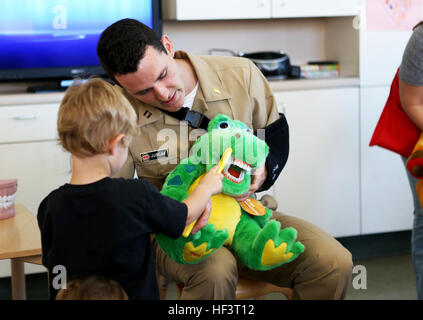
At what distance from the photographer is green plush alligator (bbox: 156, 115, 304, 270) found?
1.38m

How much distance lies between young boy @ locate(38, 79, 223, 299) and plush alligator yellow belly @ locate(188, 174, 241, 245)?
0.16m

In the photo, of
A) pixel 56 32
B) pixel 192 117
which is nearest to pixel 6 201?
pixel 192 117

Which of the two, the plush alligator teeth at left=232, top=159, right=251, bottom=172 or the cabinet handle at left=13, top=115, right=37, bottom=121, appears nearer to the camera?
the plush alligator teeth at left=232, top=159, right=251, bottom=172

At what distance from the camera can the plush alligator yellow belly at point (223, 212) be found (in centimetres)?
145

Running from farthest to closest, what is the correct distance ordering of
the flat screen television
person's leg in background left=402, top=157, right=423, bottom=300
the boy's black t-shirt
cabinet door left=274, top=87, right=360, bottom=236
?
cabinet door left=274, top=87, right=360, bottom=236
the flat screen television
person's leg in background left=402, top=157, right=423, bottom=300
the boy's black t-shirt

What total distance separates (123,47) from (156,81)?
0.12 meters

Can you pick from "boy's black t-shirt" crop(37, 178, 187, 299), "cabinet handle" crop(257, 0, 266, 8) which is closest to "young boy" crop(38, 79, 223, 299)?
"boy's black t-shirt" crop(37, 178, 187, 299)

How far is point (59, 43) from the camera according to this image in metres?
2.77

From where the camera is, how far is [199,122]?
5.36 ft

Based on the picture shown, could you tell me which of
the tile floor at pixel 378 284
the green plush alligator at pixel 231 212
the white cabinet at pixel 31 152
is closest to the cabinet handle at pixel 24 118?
the white cabinet at pixel 31 152

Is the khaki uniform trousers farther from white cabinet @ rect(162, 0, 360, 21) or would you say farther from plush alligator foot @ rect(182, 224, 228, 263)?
white cabinet @ rect(162, 0, 360, 21)

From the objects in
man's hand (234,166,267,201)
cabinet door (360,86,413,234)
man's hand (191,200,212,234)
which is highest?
man's hand (234,166,267,201)

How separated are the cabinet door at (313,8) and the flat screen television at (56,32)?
0.57m

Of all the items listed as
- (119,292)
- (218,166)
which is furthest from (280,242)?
(119,292)
